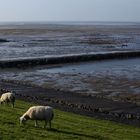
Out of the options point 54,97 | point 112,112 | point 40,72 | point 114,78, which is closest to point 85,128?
point 112,112

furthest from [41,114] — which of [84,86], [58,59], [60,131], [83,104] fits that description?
[58,59]

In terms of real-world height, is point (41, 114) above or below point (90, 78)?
above

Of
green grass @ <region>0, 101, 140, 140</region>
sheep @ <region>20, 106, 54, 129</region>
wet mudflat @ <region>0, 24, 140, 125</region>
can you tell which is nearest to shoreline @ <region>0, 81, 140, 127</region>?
wet mudflat @ <region>0, 24, 140, 125</region>

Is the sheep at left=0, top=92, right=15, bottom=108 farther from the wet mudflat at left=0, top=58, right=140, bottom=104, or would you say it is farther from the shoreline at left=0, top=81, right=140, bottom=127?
the wet mudflat at left=0, top=58, right=140, bottom=104

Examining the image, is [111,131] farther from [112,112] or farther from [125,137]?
[112,112]

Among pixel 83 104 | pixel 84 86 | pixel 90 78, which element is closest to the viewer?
pixel 83 104

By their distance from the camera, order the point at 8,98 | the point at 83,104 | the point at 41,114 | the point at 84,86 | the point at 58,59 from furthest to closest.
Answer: the point at 58,59 < the point at 84,86 < the point at 83,104 < the point at 8,98 < the point at 41,114

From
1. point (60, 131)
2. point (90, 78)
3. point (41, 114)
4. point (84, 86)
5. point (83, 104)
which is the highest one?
point (41, 114)

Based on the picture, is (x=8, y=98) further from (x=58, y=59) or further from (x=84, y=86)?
(x=58, y=59)

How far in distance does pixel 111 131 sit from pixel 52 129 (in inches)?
161

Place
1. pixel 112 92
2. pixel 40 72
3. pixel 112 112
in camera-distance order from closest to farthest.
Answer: pixel 112 112, pixel 112 92, pixel 40 72

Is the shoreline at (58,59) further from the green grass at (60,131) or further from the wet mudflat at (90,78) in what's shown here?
the green grass at (60,131)

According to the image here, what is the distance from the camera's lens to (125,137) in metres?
21.7

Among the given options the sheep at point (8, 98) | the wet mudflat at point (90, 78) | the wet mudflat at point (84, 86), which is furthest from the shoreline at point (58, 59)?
the sheep at point (8, 98)
